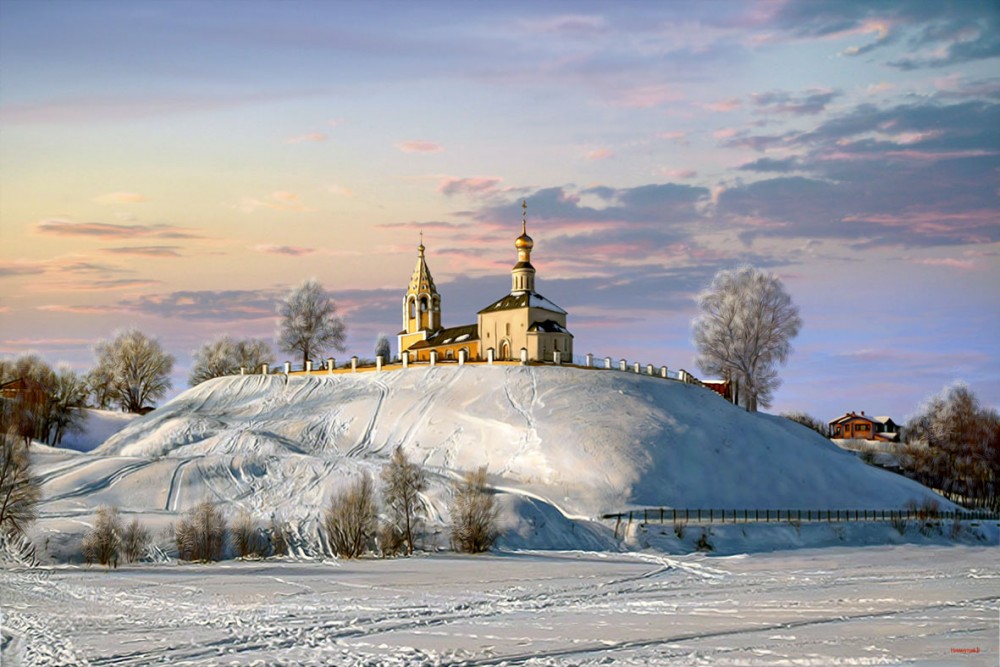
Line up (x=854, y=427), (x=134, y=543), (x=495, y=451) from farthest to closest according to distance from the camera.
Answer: (x=854, y=427) → (x=495, y=451) → (x=134, y=543)

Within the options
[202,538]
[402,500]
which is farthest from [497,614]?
[402,500]

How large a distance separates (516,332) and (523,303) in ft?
7.03

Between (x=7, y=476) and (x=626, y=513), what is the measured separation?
2861cm

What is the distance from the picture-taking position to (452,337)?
299 feet

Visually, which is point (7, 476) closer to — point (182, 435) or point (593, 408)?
point (182, 435)

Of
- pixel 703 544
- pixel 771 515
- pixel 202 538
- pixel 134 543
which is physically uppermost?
pixel 771 515

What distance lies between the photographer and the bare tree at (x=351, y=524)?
48375mm

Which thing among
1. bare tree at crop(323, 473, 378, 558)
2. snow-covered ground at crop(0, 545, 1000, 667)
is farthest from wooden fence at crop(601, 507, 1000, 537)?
bare tree at crop(323, 473, 378, 558)

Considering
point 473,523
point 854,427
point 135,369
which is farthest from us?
point 854,427

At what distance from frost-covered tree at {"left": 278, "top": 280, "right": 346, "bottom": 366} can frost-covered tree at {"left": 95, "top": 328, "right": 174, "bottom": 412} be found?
14.5 m

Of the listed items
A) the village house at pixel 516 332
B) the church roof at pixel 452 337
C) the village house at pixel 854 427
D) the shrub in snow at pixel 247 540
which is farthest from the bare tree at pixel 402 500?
the village house at pixel 854 427

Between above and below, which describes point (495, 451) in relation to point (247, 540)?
above

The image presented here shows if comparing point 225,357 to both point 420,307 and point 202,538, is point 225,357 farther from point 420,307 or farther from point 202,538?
point 202,538

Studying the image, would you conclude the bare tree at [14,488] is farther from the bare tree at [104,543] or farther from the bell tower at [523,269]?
the bell tower at [523,269]
